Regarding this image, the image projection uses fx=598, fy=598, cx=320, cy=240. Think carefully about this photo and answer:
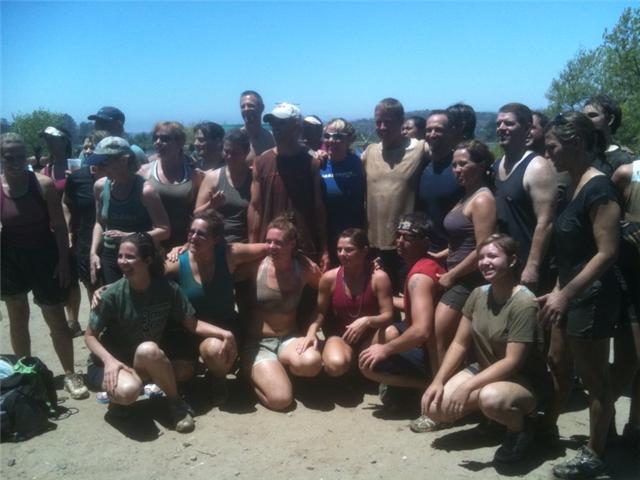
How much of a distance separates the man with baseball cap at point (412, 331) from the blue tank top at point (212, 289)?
1244 mm

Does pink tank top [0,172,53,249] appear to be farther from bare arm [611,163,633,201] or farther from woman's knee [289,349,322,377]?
bare arm [611,163,633,201]

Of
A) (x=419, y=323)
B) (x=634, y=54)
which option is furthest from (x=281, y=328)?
(x=634, y=54)

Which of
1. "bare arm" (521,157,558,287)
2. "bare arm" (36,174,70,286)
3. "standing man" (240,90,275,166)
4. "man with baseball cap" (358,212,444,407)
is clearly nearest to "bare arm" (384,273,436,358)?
"man with baseball cap" (358,212,444,407)

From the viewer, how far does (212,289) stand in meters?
4.90

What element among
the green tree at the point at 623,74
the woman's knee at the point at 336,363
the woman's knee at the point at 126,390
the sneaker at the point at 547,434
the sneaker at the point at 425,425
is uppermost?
the green tree at the point at 623,74

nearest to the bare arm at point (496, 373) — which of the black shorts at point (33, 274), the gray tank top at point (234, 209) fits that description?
the gray tank top at point (234, 209)

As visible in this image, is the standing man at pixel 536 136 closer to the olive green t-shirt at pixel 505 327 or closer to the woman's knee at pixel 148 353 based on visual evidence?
the olive green t-shirt at pixel 505 327

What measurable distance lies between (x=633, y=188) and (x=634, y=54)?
36346mm

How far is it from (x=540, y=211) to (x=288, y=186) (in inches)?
80.9

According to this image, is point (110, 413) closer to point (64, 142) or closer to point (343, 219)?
point (343, 219)

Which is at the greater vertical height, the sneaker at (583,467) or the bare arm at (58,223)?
the bare arm at (58,223)

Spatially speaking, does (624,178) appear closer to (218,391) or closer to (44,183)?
(218,391)

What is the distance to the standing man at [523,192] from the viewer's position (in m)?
3.99

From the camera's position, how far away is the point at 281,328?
5078 millimetres
